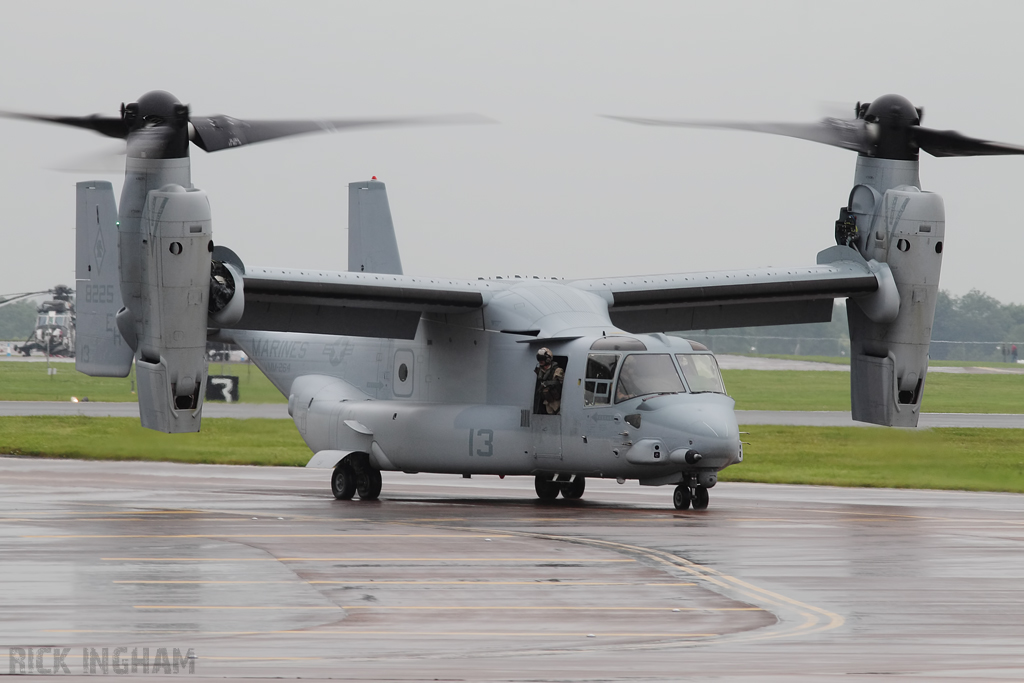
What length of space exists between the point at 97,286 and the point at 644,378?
9171mm

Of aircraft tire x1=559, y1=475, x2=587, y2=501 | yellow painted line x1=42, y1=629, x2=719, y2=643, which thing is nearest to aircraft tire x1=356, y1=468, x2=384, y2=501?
aircraft tire x1=559, y1=475, x2=587, y2=501

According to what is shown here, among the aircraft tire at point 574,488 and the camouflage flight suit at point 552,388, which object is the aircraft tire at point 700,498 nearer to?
the camouflage flight suit at point 552,388

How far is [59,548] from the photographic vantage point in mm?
14469

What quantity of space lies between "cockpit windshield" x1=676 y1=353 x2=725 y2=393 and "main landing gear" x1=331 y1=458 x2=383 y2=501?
18.9 feet

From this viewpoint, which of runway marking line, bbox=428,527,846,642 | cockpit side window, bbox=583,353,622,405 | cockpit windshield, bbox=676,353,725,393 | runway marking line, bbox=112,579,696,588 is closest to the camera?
runway marking line, bbox=428,527,846,642

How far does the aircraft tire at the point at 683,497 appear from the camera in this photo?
783 inches

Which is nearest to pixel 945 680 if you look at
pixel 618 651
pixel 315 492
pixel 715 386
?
pixel 618 651

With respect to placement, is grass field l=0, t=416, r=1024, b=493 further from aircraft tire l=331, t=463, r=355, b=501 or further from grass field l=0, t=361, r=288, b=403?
grass field l=0, t=361, r=288, b=403

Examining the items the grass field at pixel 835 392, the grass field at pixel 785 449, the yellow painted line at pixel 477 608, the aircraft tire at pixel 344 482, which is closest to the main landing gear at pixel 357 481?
the aircraft tire at pixel 344 482

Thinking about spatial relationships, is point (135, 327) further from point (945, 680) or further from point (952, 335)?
point (952, 335)

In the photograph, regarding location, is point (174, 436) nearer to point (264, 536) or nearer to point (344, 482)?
point (344, 482)

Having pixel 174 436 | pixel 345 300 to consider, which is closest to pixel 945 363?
pixel 174 436

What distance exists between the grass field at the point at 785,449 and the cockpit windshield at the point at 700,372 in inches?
212

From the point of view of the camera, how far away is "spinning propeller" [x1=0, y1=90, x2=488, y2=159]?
19328 millimetres
